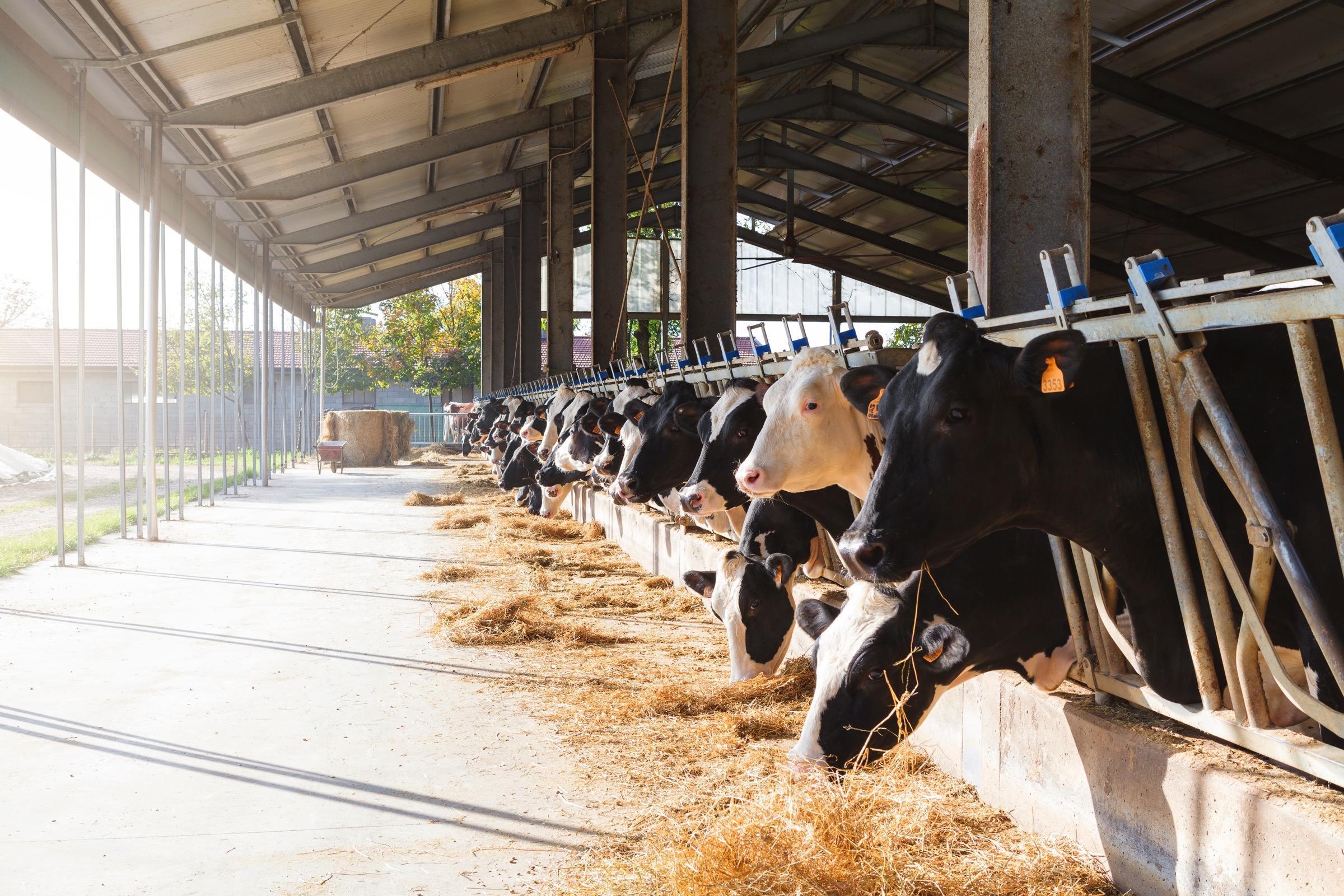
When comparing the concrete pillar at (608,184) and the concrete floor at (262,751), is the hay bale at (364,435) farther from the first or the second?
the concrete floor at (262,751)

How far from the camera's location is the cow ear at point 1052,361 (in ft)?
9.25

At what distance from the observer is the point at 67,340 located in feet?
134

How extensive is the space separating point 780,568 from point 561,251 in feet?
47.6

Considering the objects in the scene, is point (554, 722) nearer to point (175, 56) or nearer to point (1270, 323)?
point (1270, 323)

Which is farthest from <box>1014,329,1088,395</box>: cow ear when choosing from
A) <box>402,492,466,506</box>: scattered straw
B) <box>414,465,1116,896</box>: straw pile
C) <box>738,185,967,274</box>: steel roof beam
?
<box>738,185,967,274</box>: steel roof beam

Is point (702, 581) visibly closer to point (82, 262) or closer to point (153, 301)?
point (82, 262)

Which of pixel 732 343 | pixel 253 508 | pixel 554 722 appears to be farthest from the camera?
pixel 253 508

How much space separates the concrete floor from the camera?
3.51 m

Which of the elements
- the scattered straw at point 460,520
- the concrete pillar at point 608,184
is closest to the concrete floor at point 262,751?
the scattered straw at point 460,520

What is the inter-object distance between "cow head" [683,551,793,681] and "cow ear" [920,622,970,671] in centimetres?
184

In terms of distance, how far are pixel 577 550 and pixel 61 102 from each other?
5967mm

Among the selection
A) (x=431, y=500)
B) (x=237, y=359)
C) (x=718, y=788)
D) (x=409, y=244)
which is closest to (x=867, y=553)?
(x=718, y=788)

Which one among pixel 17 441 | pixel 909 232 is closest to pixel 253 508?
pixel 909 232

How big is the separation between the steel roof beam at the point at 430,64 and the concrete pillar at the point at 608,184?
527 millimetres
